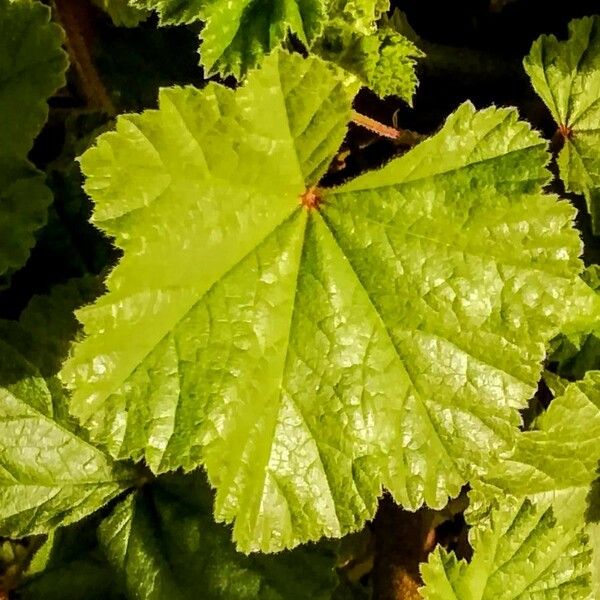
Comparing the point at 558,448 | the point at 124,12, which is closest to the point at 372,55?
the point at 124,12

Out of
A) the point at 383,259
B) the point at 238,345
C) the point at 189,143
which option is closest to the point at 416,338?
the point at 383,259

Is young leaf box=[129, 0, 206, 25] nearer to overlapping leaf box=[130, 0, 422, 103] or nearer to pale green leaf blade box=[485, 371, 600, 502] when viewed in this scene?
overlapping leaf box=[130, 0, 422, 103]

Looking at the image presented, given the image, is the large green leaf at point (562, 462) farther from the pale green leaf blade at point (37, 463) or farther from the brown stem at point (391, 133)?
the pale green leaf blade at point (37, 463)

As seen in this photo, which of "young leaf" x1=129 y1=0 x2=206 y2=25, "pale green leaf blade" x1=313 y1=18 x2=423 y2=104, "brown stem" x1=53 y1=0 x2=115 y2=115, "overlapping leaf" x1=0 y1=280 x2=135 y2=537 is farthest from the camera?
"brown stem" x1=53 y1=0 x2=115 y2=115

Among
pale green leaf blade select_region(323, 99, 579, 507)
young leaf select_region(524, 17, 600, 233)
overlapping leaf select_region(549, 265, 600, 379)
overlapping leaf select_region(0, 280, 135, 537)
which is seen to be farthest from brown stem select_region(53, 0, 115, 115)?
overlapping leaf select_region(549, 265, 600, 379)

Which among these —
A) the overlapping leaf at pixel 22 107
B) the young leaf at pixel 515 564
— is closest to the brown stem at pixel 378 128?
the overlapping leaf at pixel 22 107

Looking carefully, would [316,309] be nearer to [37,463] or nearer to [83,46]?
[37,463]
